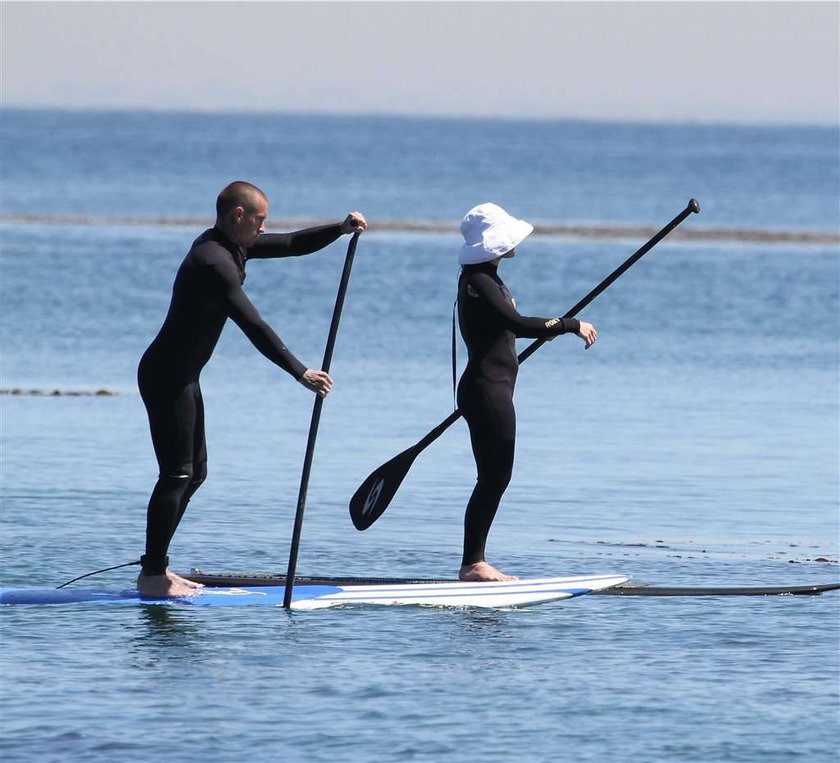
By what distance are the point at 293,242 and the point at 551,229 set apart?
4411 centimetres

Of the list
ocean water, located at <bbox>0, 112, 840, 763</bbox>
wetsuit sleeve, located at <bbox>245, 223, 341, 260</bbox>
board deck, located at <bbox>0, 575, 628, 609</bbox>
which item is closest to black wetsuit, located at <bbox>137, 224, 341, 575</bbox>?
wetsuit sleeve, located at <bbox>245, 223, 341, 260</bbox>

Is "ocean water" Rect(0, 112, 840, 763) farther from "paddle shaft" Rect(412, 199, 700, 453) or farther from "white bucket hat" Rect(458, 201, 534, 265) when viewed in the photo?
"white bucket hat" Rect(458, 201, 534, 265)

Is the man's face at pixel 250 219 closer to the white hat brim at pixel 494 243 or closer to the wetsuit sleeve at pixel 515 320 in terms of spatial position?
the white hat brim at pixel 494 243

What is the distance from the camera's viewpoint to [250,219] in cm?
947

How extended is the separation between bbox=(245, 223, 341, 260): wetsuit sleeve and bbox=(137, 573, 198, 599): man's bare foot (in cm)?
162

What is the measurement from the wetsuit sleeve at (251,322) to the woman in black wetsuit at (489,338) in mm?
1083

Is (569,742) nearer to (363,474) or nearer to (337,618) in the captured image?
(337,618)

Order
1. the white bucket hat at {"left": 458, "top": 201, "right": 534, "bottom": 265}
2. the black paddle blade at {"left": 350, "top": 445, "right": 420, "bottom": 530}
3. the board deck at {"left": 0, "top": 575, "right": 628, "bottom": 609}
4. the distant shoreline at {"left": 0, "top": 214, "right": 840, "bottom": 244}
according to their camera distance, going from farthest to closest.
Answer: the distant shoreline at {"left": 0, "top": 214, "right": 840, "bottom": 244} < the black paddle blade at {"left": 350, "top": 445, "right": 420, "bottom": 530} < the board deck at {"left": 0, "top": 575, "right": 628, "bottom": 609} < the white bucket hat at {"left": 458, "top": 201, "right": 534, "bottom": 265}

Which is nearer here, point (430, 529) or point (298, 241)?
point (298, 241)

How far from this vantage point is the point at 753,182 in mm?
95000

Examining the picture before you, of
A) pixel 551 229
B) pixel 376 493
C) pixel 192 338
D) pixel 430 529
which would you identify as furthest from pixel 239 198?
pixel 551 229

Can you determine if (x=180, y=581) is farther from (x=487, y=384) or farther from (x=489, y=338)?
(x=489, y=338)

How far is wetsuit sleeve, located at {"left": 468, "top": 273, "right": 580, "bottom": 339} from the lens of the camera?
9.73m

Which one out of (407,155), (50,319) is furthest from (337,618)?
(407,155)
